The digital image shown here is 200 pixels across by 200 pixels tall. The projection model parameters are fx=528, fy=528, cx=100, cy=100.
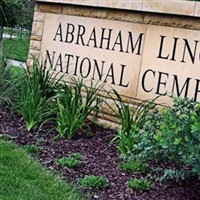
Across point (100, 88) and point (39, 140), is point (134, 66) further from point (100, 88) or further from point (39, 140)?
point (39, 140)

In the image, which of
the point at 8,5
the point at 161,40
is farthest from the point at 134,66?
the point at 8,5

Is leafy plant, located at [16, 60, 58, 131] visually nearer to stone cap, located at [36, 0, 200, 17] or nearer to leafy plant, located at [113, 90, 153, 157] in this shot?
leafy plant, located at [113, 90, 153, 157]

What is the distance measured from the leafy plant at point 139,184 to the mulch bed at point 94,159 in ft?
0.13

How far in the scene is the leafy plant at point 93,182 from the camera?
421 cm

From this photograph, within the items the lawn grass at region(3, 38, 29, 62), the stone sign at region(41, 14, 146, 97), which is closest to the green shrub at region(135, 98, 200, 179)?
the stone sign at region(41, 14, 146, 97)

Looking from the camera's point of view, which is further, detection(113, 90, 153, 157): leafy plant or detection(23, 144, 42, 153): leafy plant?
detection(23, 144, 42, 153): leafy plant

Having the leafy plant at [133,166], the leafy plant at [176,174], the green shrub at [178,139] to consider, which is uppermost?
the green shrub at [178,139]

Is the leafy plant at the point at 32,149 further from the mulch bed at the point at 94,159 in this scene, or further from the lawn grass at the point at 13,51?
the lawn grass at the point at 13,51

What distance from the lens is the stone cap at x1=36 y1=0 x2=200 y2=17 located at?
5.42m

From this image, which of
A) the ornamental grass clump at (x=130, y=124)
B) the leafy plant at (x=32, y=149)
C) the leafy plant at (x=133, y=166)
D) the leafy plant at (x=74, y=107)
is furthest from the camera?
the leafy plant at (x=74, y=107)

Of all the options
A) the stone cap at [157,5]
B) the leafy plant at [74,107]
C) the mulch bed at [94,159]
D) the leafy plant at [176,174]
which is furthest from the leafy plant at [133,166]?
the stone cap at [157,5]

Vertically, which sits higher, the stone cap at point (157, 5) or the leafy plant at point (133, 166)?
the stone cap at point (157, 5)

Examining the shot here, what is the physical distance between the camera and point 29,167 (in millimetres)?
4547

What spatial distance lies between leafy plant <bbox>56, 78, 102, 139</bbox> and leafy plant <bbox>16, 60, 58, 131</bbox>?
162 mm
